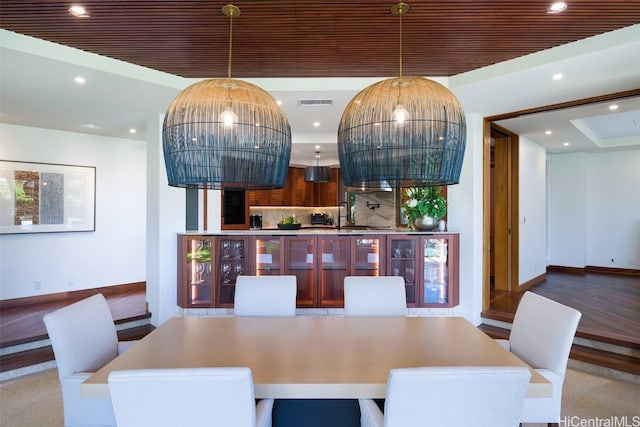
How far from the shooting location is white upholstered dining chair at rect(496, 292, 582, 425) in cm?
177

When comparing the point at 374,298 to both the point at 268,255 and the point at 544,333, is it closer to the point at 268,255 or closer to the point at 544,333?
the point at 544,333

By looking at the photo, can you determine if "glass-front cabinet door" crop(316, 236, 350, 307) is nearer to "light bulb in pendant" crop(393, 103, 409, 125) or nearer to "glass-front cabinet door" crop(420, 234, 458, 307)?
"glass-front cabinet door" crop(420, 234, 458, 307)

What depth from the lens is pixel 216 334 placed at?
1975mm

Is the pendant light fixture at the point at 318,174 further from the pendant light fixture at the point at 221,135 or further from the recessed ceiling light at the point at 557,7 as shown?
the pendant light fixture at the point at 221,135

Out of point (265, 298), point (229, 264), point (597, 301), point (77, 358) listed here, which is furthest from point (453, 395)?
point (597, 301)

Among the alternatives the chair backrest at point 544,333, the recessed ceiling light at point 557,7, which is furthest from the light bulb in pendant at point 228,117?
the recessed ceiling light at point 557,7

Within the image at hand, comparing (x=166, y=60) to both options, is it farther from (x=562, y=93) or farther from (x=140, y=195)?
(x=562, y=93)

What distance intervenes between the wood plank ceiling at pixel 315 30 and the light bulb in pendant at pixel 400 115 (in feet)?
3.77

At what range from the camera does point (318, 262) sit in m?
4.17

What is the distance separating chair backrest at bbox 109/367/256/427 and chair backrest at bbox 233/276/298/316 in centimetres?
137

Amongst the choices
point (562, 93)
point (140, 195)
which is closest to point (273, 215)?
point (140, 195)

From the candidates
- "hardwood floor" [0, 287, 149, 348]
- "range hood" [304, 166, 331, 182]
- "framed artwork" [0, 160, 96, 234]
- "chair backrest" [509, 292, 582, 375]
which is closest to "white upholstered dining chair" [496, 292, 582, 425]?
"chair backrest" [509, 292, 582, 375]

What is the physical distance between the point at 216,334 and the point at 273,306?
0.63 metres

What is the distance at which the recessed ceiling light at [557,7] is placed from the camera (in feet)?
7.40
